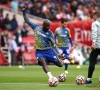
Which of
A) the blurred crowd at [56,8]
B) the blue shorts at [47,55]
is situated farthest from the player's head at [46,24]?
the blurred crowd at [56,8]

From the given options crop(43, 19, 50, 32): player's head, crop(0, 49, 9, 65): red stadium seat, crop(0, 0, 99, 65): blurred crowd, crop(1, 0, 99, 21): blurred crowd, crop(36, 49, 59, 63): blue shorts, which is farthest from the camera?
crop(1, 0, 99, 21): blurred crowd

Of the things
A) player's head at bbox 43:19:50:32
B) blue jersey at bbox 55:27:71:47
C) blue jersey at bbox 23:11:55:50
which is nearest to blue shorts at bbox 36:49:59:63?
blue jersey at bbox 23:11:55:50

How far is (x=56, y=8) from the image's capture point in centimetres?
3866

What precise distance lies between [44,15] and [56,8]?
142 cm

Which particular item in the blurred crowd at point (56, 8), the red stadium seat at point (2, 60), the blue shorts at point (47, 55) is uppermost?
the blurred crowd at point (56, 8)

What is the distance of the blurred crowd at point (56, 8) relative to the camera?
37.7m

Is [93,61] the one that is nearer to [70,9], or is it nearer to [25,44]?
[25,44]

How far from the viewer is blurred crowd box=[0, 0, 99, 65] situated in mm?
33781

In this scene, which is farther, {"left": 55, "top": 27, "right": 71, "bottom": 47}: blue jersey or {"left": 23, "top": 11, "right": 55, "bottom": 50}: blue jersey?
{"left": 55, "top": 27, "right": 71, "bottom": 47}: blue jersey

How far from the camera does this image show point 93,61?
17078 millimetres

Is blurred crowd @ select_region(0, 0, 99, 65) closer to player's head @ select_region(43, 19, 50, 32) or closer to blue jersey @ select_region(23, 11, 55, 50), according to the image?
blue jersey @ select_region(23, 11, 55, 50)

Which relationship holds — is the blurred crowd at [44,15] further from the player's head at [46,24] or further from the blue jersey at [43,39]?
the player's head at [46,24]

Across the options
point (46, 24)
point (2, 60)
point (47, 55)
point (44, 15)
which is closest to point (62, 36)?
point (47, 55)

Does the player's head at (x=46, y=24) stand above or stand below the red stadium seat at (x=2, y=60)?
above
